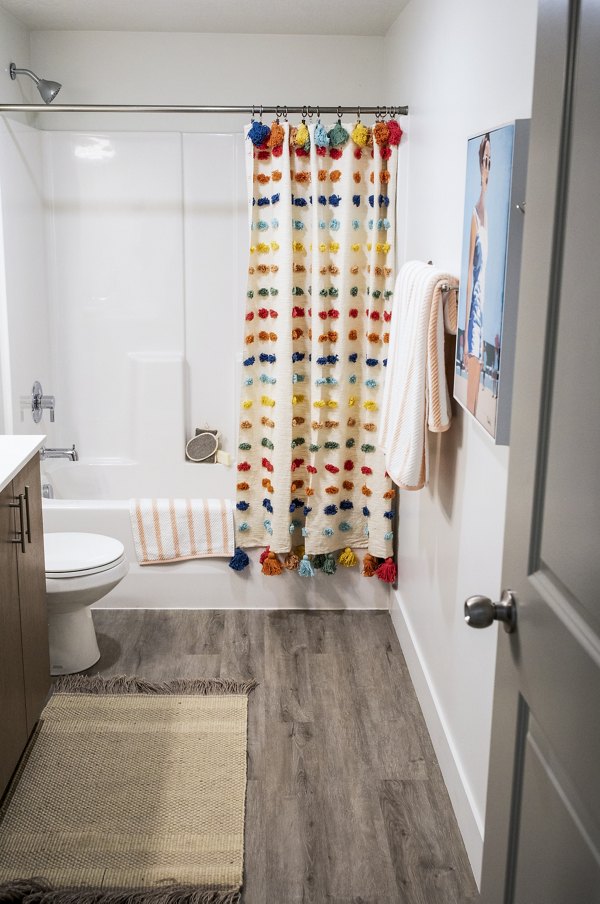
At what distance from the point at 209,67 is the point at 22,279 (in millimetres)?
1273

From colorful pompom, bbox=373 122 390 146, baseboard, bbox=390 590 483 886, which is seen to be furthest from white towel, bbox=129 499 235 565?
colorful pompom, bbox=373 122 390 146

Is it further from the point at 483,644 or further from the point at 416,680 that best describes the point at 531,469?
the point at 416,680

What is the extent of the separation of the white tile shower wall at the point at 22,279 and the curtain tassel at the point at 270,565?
1.16m

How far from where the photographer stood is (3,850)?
235 cm

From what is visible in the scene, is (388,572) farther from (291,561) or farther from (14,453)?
(14,453)

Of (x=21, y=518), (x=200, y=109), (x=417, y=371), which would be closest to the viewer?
(x=21, y=518)

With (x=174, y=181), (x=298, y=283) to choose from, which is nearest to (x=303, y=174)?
(x=298, y=283)

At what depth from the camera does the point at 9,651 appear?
2.38m

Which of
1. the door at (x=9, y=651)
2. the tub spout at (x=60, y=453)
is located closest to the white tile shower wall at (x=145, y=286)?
the tub spout at (x=60, y=453)

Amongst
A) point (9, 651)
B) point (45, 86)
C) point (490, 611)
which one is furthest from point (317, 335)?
point (490, 611)

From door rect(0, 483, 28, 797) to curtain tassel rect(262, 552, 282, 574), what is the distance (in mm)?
1400

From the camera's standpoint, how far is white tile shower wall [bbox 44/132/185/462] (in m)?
4.31

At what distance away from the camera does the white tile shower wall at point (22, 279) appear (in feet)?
12.4

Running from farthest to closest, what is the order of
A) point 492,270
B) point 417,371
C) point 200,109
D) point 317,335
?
point 317,335
point 200,109
point 417,371
point 492,270
